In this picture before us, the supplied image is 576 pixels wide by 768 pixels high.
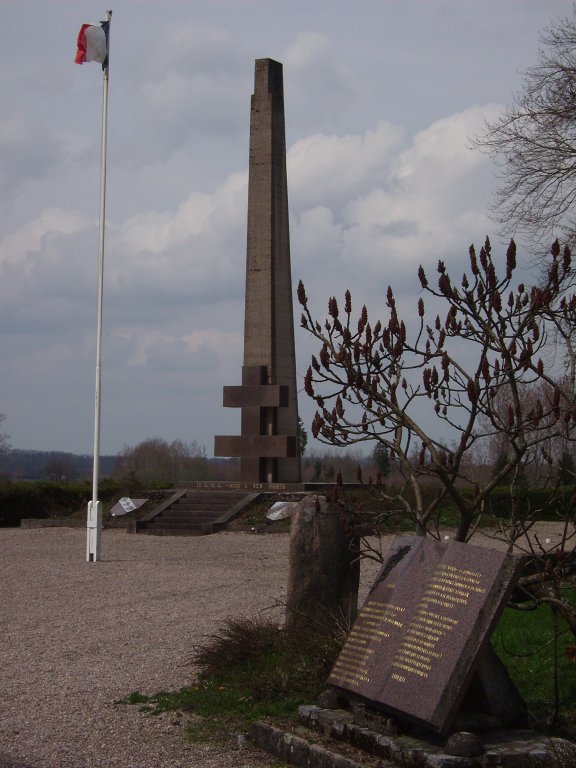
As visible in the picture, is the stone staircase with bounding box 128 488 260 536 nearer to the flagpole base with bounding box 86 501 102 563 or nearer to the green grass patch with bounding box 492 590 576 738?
the flagpole base with bounding box 86 501 102 563

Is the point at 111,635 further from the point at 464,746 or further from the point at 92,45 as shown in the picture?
the point at 92,45

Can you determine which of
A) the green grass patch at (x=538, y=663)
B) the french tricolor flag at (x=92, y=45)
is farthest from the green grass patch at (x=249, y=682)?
the french tricolor flag at (x=92, y=45)

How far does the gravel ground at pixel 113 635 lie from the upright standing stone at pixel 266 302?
6053 mm

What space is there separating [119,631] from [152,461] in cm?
6412

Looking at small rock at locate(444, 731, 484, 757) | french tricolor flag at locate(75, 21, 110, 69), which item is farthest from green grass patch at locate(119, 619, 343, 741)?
french tricolor flag at locate(75, 21, 110, 69)

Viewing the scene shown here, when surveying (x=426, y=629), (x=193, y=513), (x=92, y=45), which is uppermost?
(x=92, y=45)

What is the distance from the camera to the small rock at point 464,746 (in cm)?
522

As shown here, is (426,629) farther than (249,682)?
No

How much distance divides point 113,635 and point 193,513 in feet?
43.0

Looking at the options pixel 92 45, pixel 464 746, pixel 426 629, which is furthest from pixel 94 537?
pixel 464 746

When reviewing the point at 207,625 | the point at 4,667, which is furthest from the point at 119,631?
the point at 4,667

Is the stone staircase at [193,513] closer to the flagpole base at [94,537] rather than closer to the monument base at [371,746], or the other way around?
the flagpole base at [94,537]

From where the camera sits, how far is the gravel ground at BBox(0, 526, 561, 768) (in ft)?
20.9

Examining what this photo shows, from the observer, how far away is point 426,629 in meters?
5.64
